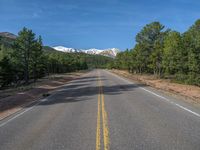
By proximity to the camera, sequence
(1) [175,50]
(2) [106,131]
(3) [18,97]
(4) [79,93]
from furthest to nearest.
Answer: (1) [175,50] < (4) [79,93] < (3) [18,97] < (2) [106,131]

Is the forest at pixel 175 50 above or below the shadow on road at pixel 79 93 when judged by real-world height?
above

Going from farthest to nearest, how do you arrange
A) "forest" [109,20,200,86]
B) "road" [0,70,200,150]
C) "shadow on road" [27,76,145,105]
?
"forest" [109,20,200,86], "shadow on road" [27,76,145,105], "road" [0,70,200,150]

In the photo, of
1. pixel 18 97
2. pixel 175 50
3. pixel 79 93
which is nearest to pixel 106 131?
pixel 79 93

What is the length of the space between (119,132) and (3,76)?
38755 millimetres

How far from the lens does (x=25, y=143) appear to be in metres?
7.52

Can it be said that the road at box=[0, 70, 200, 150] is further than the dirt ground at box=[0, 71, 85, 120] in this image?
No

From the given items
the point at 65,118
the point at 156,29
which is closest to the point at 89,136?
the point at 65,118

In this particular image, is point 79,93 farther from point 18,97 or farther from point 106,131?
point 106,131

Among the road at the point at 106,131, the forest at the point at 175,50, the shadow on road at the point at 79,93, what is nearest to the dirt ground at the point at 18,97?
the shadow on road at the point at 79,93

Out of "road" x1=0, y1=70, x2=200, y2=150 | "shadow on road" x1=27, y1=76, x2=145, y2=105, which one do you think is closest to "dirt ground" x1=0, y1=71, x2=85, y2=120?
"shadow on road" x1=27, y1=76, x2=145, y2=105

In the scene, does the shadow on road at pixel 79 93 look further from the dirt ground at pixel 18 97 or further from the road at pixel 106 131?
the road at pixel 106 131

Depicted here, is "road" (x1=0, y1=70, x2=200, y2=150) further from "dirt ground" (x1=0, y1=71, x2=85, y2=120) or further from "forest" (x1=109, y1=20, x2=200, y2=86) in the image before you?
"forest" (x1=109, y1=20, x2=200, y2=86)

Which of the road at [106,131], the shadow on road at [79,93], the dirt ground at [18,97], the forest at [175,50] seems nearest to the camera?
the road at [106,131]

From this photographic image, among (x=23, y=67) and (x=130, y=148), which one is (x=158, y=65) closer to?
(x=23, y=67)
